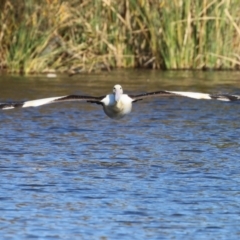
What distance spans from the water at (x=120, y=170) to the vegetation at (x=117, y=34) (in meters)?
1.92

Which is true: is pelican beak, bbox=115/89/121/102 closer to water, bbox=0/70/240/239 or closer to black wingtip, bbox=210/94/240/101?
water, bbox=0/70/240/239

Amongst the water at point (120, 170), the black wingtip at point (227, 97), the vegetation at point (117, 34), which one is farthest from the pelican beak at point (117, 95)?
the vegetation at point (117, 34)

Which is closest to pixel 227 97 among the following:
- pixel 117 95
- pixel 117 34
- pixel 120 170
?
pixel 117 95

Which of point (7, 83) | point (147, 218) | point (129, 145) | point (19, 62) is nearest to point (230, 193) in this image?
point (147, 218)

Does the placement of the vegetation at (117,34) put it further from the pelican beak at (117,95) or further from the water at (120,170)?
the pelican beak at (117,95)

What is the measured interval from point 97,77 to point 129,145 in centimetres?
767

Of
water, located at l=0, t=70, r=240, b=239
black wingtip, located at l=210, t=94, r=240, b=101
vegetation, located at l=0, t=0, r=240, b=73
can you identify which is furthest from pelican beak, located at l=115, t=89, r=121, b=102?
vegetation, located at l=0, t=0, r=240, b=73

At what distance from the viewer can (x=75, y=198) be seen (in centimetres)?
1002

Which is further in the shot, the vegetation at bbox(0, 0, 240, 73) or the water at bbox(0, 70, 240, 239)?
the vegetation at bbox(0, 0, 240, 73)

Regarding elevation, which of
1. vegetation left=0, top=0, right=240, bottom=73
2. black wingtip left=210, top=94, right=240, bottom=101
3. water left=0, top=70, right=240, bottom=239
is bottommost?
water left=0, top=70, right=240, bottom=239

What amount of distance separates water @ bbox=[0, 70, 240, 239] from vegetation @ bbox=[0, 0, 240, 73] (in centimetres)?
192

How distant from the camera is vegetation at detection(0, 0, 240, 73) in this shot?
806 inches

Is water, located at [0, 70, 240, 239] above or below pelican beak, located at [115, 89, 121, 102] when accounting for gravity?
below

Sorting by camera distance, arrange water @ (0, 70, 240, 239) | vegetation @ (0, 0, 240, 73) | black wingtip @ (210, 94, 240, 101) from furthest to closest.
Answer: vegetation @ (0, 0, 240, 73)
black wingtip @ (210, 94, 240, 101)
water @ (0, 70, 240, 239)
